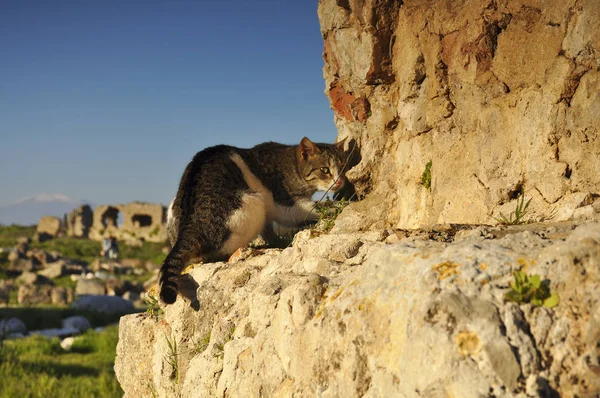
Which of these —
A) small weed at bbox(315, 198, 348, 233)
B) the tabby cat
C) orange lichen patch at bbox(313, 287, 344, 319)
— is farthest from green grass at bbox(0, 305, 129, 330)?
orange lichen patch at bbox(313, 287, 344, 319)

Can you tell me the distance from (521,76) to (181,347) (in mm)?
2999

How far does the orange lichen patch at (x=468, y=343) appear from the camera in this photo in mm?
2203

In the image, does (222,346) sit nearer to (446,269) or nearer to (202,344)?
(202,344)

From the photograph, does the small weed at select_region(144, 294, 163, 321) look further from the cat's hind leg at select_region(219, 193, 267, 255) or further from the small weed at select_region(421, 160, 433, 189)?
the small weed at select_region(421, 160, 433, 189)

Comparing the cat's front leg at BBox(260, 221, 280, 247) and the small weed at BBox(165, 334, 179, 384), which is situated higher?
the cat's front leg at BBox(260, 221, 280, 247)

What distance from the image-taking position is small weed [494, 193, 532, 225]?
367 cm

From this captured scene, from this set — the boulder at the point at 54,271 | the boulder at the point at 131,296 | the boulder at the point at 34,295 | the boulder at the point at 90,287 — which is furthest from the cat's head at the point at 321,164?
the boulder at the point at 54,271

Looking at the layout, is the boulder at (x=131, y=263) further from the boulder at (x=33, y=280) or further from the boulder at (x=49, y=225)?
the boulder at (x=49, y=225)

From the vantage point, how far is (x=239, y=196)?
534 cm

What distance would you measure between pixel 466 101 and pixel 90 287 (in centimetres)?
2078

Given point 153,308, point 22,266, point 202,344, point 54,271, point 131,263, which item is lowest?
point 131,263

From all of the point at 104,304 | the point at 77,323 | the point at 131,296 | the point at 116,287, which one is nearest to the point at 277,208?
the point at 77,323

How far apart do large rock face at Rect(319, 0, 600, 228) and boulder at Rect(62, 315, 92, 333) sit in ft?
42.2

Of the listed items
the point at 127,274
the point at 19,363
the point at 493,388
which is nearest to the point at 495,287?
the point at 493,388
